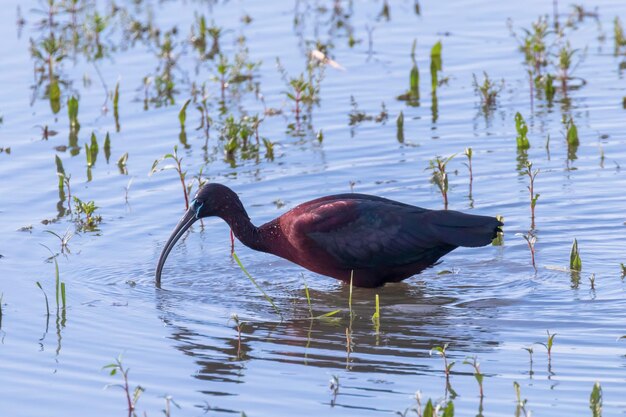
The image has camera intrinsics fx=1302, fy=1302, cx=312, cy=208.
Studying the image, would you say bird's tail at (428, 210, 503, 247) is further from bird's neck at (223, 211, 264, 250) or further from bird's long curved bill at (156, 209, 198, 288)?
bird's long curved bill at (156, 209, 198, 288)

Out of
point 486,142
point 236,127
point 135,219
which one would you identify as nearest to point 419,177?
point 486,142

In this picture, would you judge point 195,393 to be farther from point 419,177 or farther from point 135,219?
point 419,177

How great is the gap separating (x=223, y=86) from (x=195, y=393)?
5.65 m

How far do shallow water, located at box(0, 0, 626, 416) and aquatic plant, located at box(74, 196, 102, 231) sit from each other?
0.07m

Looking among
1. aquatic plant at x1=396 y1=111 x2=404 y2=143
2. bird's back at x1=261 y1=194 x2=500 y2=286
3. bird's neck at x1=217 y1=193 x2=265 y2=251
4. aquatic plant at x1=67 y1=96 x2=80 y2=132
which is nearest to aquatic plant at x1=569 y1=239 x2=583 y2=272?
bird's back at x1=261 y1=194 x2=500 y2=286

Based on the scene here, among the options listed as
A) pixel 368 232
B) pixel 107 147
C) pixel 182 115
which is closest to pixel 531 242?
pixel 368 232

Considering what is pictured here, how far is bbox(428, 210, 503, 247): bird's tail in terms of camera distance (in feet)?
25.7

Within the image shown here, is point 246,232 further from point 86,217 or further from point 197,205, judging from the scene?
point 86,217

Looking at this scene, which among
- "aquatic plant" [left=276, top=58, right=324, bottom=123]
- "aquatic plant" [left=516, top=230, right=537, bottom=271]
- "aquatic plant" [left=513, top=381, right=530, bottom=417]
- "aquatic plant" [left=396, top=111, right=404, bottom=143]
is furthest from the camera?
"aquatic plant" [left=276, top=58, right=324, bottom=123]

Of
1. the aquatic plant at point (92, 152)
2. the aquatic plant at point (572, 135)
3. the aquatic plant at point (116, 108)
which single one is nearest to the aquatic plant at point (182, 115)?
the aquatic plant at point (116, 108)

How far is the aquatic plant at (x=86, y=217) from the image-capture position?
29.5 feet

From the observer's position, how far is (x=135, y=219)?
935 cm

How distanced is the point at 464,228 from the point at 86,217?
9.47 ft

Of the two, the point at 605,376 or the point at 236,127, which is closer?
the point at 605,376
